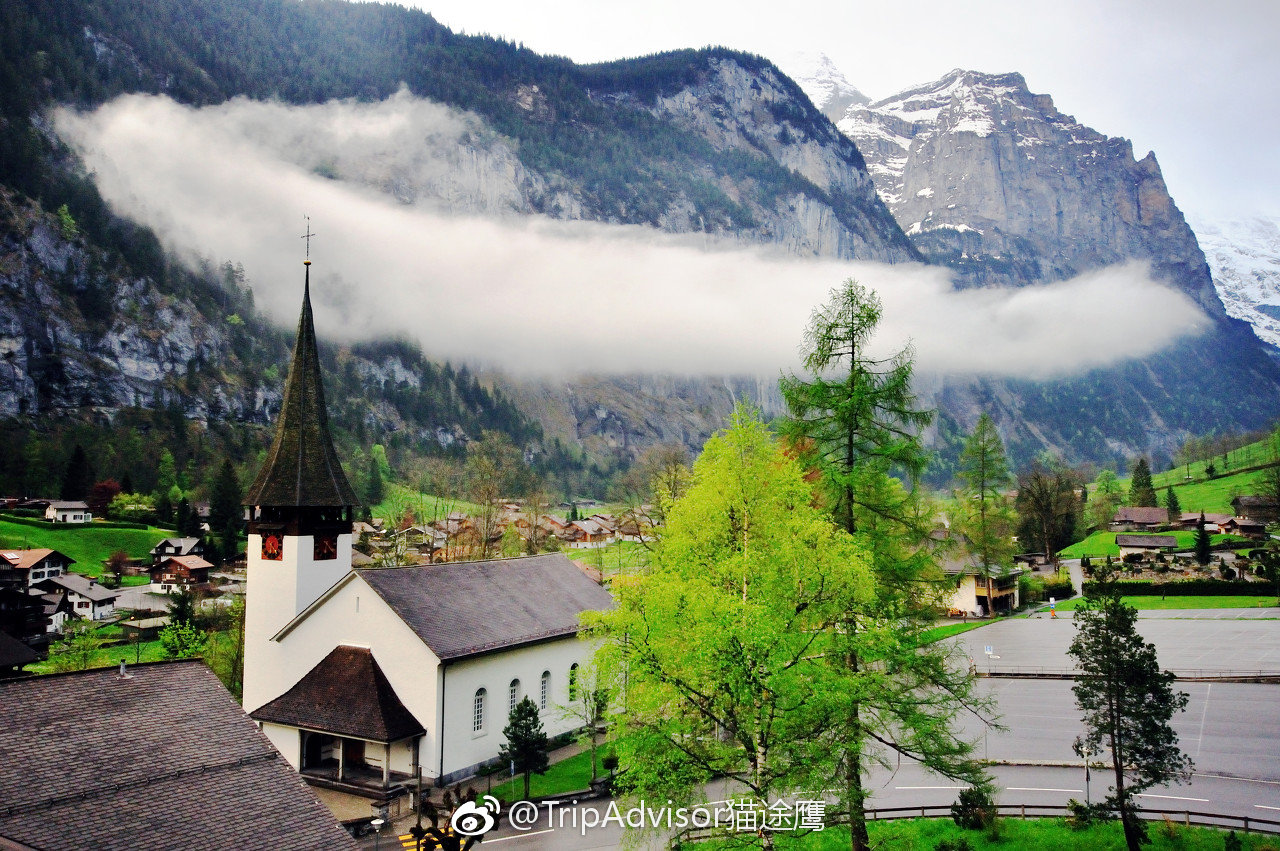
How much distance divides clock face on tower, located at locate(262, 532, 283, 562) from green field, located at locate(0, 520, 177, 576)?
63751 mm

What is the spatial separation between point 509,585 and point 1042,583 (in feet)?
175

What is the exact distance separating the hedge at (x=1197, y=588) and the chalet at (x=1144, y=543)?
1907 centimetres

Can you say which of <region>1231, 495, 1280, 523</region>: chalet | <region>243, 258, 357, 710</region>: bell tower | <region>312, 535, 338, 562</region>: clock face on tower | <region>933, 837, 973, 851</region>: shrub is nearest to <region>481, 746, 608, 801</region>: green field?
<region>243, 258, 357, 710</region>: bell tower

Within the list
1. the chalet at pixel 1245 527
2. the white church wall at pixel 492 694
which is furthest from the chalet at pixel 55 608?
the chalet at pixel 1245 527

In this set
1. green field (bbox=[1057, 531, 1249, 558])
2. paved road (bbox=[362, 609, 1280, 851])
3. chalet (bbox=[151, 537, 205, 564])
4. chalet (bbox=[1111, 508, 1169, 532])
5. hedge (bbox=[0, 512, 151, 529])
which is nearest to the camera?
paved road (bbox=[362, 609, 1280, 851])

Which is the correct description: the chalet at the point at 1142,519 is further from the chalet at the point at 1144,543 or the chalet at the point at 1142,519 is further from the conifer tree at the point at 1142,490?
the chalet at the point at 1144,543

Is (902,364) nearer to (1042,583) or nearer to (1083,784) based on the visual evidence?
(1083,784)

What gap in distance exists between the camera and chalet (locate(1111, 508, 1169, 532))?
107 meters

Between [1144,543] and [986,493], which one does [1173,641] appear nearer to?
[986,493]

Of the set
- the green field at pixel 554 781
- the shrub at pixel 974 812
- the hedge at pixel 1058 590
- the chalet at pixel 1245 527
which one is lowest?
the green field at pixel 554 781

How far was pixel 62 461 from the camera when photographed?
117 metres

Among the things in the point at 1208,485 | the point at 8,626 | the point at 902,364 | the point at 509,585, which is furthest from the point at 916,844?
the point at 1208,485

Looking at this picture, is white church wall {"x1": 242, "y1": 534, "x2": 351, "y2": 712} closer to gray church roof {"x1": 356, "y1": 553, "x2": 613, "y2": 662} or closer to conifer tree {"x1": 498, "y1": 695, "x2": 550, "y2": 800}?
gray church roof {"x1": 356, "y1": 553, "x2": 613, "y2": 662}

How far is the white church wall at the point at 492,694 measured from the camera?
29.0 metres
